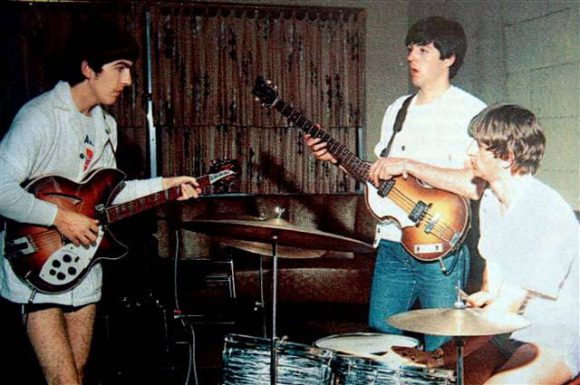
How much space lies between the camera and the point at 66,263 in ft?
7.55

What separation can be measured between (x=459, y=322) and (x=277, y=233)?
1.88 feet

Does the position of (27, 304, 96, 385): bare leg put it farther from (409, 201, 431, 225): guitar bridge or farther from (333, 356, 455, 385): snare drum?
(409, 201, 431, 225): guitar bridge

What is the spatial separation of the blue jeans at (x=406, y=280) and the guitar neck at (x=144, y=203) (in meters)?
0.66

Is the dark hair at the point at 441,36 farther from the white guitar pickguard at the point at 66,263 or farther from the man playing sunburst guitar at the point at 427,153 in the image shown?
the white guitar pickguard at the point at 66,263

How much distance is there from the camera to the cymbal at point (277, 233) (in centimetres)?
204

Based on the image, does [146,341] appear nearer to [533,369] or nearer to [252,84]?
[252,84]

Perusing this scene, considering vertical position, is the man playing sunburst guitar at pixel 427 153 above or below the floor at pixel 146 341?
above

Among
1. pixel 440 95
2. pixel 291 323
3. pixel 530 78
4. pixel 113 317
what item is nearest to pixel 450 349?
pixel 440 95

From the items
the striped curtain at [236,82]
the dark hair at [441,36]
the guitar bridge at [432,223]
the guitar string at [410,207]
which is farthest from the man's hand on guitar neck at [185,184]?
the striped curtain at [236,82]

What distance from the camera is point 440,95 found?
257 centimetres

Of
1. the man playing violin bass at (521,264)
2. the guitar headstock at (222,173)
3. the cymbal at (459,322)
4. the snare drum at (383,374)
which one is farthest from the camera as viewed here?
the guitar headstock at (222,173)

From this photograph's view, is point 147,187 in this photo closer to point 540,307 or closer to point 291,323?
point 540,307

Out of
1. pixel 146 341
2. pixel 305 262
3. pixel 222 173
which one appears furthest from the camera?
pixel 305 262

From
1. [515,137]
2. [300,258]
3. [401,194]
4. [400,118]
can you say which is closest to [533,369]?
[515,137]
